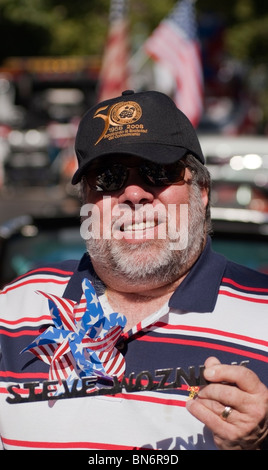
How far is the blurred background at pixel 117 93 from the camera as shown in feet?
15.3

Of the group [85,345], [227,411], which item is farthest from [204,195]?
[227,411]

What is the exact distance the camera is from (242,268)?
2.43 m

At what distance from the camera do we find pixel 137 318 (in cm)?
232

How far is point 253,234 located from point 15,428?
8.48ft

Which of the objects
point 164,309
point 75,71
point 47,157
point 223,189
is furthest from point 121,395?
point 75,71

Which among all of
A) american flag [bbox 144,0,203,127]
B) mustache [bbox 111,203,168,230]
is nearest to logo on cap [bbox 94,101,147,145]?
mustache [bbox 111,203,168,230]

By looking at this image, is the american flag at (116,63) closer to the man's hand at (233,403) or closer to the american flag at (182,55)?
the american flag at (182,55)

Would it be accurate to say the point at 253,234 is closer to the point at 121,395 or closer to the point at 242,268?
the point at 242,268

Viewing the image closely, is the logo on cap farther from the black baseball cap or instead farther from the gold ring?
the gold ring

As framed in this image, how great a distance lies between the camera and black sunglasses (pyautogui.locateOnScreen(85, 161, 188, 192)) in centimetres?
232

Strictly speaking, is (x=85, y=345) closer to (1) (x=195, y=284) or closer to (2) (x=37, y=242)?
(1) (x=195, y=284)

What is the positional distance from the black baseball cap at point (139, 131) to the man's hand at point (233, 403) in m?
0.66

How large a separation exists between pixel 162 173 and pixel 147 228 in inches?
6.4

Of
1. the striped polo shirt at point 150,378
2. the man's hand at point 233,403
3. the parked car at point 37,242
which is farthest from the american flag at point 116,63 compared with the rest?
the man's hand at point 233,403
